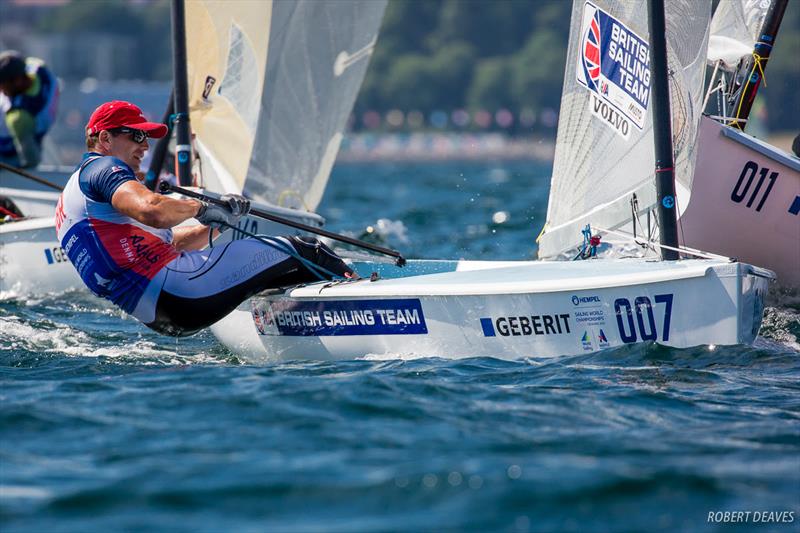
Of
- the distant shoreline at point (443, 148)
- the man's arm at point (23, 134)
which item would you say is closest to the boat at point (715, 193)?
the man's arm at point (23, 134)

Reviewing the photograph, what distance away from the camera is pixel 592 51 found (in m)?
6.18

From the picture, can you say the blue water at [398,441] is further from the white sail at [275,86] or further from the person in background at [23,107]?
the person in background at [23,107]

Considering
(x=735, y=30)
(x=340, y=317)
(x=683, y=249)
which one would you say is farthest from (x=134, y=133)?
(x=735, y=30)

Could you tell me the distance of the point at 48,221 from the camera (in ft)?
26.1

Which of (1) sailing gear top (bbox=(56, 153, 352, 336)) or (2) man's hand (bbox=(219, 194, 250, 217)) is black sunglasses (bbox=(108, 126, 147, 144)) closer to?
(1) sailing gear top (bbox=(56, 153, 352, 336))

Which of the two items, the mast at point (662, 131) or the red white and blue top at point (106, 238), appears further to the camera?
the mast at point (662, 131)

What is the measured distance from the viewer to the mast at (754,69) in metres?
7.02

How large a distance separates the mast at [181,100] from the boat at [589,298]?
7.42ft

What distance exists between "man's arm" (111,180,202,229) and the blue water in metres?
0.63

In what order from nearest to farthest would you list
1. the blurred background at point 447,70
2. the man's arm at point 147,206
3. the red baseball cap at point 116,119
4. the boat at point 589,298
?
1. the man's arm at point 147,206
2. the boat at point 589,298
3. the red baseball cap at point 116,119
4. the blurred background at point 447,70

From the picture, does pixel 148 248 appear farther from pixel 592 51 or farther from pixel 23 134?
pixel 23 134

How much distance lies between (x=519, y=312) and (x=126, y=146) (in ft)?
5.79

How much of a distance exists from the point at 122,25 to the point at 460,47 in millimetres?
29492

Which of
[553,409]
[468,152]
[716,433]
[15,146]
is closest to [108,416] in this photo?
[553,409]
